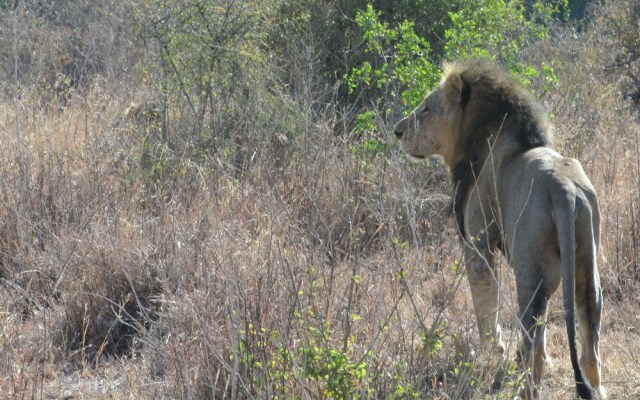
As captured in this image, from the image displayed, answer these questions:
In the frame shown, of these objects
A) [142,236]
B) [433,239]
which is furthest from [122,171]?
[433,239]

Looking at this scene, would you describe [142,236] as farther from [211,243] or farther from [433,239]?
[433,239]

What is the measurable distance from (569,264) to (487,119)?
4.29 feet

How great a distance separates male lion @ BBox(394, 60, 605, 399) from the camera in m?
4.21

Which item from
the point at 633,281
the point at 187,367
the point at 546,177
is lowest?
the point at 633,281

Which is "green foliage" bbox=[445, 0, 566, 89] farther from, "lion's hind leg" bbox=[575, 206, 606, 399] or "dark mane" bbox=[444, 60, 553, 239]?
"lion's hind leg" bbox=[575, 206, 606, 399]

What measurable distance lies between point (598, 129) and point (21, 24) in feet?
30.1

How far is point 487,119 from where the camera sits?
17.0 feet

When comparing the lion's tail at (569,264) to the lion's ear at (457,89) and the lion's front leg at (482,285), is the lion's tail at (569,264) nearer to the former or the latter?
the lion's front leg at (482,285)

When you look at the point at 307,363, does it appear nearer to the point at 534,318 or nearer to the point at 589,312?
the point at 534,318

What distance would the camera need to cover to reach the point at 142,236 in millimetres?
6074

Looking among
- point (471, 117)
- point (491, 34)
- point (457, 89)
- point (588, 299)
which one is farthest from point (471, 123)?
point (491, 34)

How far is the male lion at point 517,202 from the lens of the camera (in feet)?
13.8

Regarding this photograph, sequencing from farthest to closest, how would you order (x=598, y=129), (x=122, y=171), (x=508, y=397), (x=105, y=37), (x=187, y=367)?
(x=105, y=37), (x=598, y=129), (x=122, y=171), (x=187, y=367), (x=508, y=397)

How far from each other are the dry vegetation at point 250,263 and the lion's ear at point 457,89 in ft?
1.72
